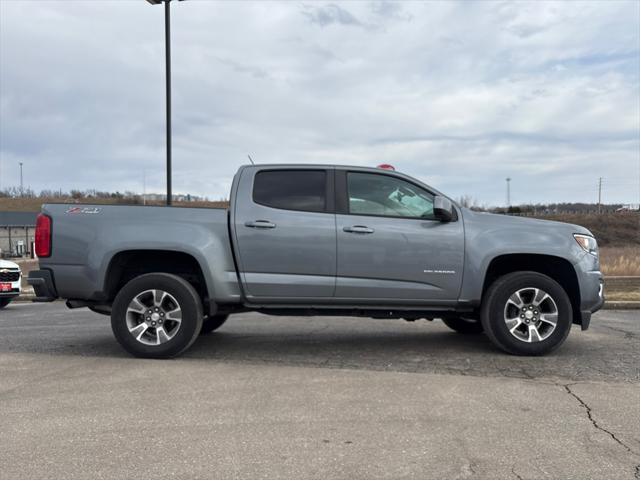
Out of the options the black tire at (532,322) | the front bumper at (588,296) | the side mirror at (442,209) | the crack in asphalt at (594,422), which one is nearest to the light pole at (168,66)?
the side mirror at (442,209)

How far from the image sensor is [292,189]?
5977 mm

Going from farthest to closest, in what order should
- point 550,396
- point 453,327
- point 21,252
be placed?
point 21,252 < point 453,327 < point 550,396

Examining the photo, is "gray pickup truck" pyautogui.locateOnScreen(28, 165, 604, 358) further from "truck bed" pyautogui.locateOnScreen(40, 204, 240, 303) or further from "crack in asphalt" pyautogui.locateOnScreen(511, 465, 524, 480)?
"crack in asphalt" pyautogui.locateOnScreen(511, 465, 524, 480)

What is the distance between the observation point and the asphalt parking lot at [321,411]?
3.20 m

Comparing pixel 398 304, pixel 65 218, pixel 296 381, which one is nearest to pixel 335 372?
pixel 296 381

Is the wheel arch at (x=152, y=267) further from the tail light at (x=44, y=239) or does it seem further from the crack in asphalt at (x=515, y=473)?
the crack in asphalt at (x=515, y=473)

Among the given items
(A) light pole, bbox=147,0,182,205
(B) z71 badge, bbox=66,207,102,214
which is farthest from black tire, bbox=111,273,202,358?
(A) light pole, bbox=147,0,182,205

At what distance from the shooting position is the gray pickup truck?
18.7ft

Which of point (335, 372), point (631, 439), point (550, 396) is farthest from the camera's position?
point (335, 372)

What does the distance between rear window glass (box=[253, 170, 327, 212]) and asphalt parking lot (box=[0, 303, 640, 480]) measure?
1.60 m

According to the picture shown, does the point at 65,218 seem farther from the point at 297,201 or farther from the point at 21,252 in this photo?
the point at 21,252

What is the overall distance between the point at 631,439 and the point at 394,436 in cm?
151

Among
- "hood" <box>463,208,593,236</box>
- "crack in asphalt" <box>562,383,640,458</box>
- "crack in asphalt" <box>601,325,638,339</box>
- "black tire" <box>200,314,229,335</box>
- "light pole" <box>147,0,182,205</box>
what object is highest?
"light pole" <box>147,0,182,205</box>

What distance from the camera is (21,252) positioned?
3494 cm
